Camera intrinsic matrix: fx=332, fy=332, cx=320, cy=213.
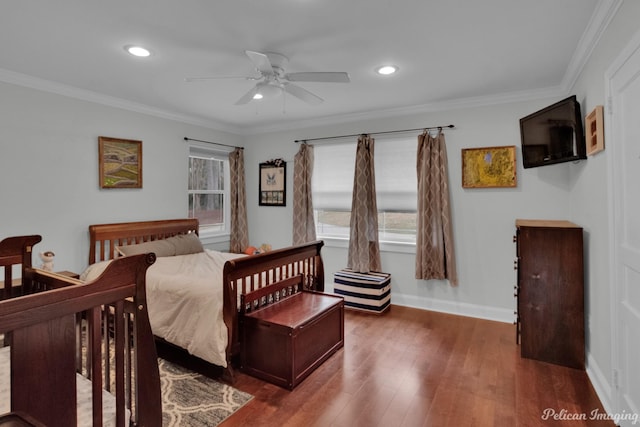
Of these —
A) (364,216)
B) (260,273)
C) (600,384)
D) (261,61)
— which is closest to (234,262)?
(260,273)

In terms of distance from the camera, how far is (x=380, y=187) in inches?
169

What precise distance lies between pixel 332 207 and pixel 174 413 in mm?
3125

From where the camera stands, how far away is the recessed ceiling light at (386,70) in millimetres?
2816

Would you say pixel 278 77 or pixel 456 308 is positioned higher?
pixel 278 77

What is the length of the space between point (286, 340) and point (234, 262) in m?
0.67

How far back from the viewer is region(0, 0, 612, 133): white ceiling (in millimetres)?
1968

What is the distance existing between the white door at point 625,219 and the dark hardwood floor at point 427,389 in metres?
0.40

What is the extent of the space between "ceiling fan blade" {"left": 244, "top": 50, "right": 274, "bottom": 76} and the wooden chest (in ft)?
5.99

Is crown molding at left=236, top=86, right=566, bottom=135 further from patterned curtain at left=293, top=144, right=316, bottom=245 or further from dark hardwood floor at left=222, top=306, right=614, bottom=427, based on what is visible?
dark hardwood floor at left=222, top=306, right=614, bottom=427

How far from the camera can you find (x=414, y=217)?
4168 mm

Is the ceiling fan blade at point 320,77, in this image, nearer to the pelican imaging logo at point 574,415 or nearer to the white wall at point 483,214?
the white wall at point 483,214

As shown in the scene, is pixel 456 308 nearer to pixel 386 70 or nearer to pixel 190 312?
pixel 386 70

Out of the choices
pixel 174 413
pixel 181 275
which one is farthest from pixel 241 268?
pixel 174 413

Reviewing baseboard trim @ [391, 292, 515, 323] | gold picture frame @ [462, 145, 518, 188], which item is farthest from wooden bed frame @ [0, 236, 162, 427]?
gold picture frame @ [462, 145, 518, 188]
